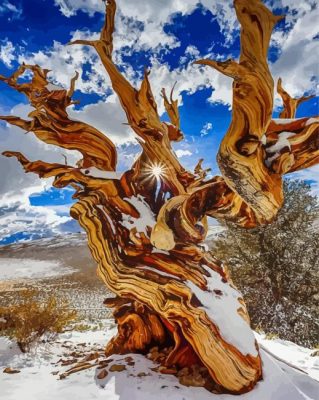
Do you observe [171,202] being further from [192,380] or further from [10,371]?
[10,371]

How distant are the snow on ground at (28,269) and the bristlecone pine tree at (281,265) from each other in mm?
23880

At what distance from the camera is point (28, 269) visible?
106ft

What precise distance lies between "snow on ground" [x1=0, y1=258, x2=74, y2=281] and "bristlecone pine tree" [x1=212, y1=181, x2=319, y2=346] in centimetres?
2388

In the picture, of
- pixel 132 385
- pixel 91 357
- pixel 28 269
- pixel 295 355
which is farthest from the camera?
pixel 28 269

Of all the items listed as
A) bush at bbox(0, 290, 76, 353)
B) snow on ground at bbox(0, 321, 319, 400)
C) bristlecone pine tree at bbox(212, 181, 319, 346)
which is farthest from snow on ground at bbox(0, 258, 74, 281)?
snow on ground at bbox(0, 321, 319, 400)

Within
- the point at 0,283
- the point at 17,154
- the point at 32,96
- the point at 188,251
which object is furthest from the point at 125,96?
the point at 0,283

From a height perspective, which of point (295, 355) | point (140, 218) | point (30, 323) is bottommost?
A: point (295, 355)

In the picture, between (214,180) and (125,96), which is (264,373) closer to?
(214,180)

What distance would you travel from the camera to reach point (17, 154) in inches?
132

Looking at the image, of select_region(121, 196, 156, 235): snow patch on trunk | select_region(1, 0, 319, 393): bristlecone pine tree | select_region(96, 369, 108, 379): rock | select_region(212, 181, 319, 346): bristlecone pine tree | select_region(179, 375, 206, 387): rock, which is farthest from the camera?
select_region(212, 181, 319, 346): bristlecone pine tree

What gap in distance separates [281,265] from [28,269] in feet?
93.4

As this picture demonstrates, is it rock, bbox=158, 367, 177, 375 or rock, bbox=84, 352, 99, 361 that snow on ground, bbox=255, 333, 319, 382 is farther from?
rock, bbox=84, 352, 99, 361

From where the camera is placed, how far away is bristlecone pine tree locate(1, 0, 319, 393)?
2.49m

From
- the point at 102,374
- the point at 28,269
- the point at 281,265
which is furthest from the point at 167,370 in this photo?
the point at 28,269
